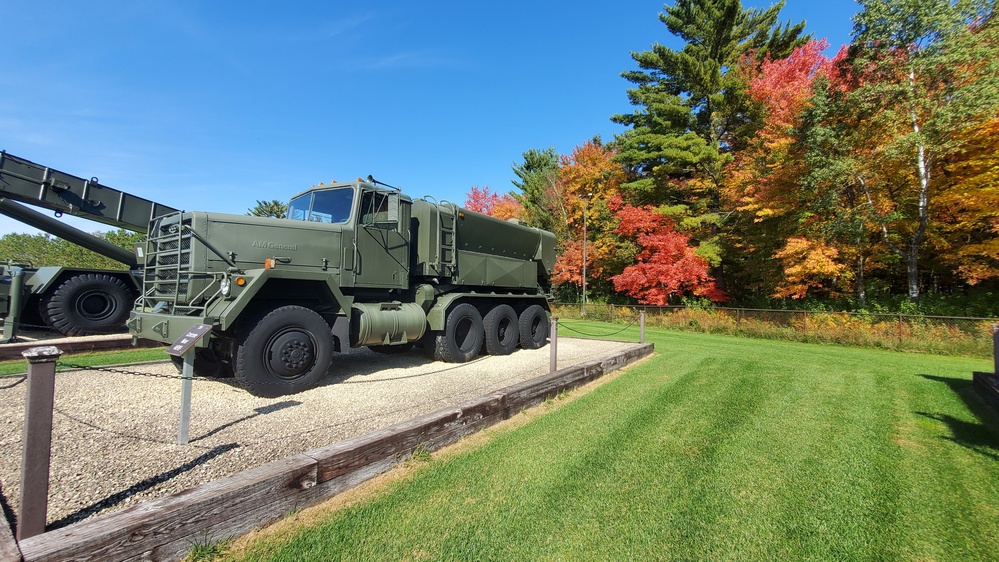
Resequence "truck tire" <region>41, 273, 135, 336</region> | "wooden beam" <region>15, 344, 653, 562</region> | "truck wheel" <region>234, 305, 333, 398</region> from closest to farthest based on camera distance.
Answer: "wooden beam" <region>15, 344, 653, 562</region>
"truck wheel" <region>234, 305, 333, 398</region>
"truck tire" <region>41, 273, 135, 336</region>

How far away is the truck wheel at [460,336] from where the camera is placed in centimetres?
771

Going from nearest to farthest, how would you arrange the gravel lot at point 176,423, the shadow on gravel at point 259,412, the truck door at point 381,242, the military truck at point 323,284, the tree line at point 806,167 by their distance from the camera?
the gravel lot at point 176,423, the shadow on gravel at point 259,412, the military truck at point 323,284, the truck door at point 381,242, the tree line at point 806,167

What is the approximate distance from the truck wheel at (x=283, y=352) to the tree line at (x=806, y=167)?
988 cm

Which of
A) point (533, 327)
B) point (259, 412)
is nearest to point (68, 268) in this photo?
point (259, 412)

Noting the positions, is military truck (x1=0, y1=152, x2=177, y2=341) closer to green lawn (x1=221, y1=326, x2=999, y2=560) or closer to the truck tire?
the truck tire

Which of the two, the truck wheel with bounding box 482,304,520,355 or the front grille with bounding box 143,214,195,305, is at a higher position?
the front grille with bounding box 143,214,195,305

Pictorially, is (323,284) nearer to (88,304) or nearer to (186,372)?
(186,372)

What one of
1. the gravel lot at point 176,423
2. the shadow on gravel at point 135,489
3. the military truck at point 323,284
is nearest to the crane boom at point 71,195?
the military truck at point 323,284

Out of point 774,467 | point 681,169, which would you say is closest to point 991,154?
point 681,169

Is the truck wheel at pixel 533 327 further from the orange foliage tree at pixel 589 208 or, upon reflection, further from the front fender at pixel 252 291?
the orange foliage tree at pixel 589 208

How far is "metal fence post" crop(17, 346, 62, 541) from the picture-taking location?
79.1 inches

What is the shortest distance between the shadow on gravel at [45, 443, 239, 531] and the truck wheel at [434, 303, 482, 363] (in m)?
4.25

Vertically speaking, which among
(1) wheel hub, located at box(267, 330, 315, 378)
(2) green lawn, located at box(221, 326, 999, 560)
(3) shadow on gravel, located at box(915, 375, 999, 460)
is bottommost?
(2) green lawn, located at box(221, 326, 999, 560)

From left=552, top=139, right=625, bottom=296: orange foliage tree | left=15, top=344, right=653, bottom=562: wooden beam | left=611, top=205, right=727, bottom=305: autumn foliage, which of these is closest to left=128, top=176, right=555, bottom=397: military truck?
left=15, top=344, right=653, bottom=562: wooden beam
